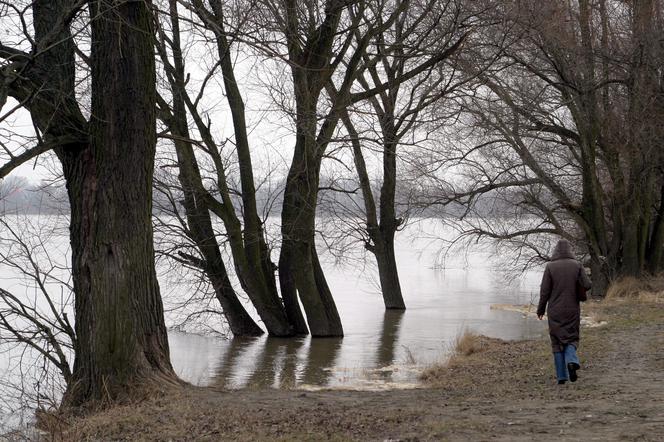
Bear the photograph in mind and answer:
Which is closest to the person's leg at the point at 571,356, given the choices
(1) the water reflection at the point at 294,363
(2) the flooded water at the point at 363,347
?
(2) the flooded water at the point at 363,347

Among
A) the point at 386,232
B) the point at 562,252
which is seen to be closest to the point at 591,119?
the point at 386,232

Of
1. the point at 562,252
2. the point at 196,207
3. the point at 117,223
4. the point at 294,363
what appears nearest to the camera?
the point at 117,223

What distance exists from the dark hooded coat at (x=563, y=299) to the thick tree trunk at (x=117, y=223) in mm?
4447

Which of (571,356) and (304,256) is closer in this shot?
(571,356)

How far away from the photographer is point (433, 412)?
8.25 metres

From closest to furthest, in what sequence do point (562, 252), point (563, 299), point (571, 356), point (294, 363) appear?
point (571, 356) → point (563, 299) → point (562, 252) → point (294, 363)

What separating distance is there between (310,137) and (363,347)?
5.00m

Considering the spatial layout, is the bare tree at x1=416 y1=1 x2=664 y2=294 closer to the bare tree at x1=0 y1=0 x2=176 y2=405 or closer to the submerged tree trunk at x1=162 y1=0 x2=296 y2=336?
the submerged tree trunk at x1=162 y1=0 x2=296 y2=336

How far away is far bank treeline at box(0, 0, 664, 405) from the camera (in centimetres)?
960

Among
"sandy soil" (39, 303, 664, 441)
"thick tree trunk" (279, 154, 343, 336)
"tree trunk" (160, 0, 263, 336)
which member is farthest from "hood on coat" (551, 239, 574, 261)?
"tree trunk" (160, 0, 263, 336)

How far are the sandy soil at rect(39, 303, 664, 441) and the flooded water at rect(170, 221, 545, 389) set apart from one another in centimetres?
277

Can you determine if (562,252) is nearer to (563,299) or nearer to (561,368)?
(563,299)

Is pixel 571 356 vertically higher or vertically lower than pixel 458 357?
higher

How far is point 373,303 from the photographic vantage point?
103ft
